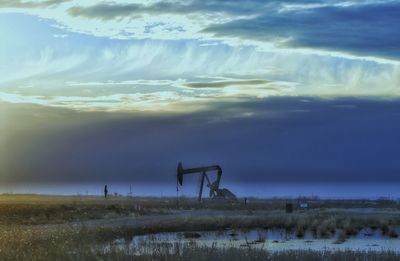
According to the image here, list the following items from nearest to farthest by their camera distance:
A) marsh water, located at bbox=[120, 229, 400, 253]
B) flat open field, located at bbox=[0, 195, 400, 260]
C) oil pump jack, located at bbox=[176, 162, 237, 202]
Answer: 1. flat open field, located at bbox=[0, 195, 400, 260]
2. marsh water, located at bbox=[120, 229, 400, 253]
3. oil pump jack, located at bbox=[176, 162, 237, 202]

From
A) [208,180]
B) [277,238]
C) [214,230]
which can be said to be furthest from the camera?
[208,180]

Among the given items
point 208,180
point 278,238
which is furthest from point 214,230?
point 208,180

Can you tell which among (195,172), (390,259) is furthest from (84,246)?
(195,172)

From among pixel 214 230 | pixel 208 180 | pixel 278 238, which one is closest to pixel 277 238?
pixel 278 238

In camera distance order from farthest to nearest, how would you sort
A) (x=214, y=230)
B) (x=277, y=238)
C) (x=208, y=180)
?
(x=208, y=180), (x=214, y=230), (x=277, y=238)

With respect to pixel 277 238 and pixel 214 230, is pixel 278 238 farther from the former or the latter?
pixel 214 230

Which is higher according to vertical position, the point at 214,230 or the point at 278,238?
the point at 214,230

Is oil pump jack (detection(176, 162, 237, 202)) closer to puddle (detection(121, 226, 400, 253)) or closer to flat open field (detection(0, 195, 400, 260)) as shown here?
flat open field (detection(0, 195, 400, 260))

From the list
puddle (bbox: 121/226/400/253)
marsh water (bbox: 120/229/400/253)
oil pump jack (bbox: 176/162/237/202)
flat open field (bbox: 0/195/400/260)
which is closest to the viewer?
flat open field (bbox: 0/195/400/260)

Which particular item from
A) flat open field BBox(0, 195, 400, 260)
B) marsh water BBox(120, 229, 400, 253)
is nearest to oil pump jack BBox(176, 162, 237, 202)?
flat open field BBox(0, 195, 400, 260)

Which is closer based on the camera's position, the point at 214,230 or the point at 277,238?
the point at 277,238

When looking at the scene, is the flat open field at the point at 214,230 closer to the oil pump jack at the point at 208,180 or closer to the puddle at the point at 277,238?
the puddle at the point at 277,238

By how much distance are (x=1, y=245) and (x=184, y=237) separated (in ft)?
76.9

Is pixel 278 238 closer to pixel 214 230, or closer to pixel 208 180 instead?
pixel 214 230
